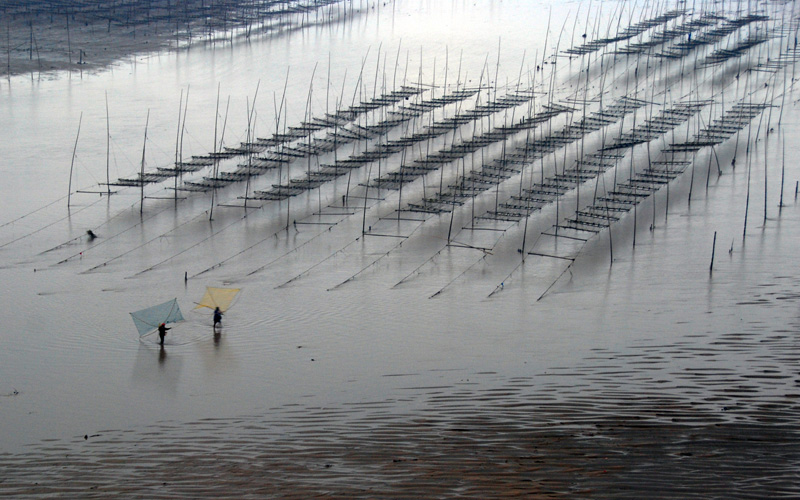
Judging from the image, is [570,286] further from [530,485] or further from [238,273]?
[530,485]

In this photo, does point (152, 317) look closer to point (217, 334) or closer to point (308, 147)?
point (217, 334)

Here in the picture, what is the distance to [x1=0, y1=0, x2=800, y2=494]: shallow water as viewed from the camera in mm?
12578

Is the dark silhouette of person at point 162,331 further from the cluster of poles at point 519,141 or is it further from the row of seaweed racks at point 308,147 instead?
the row of seaweed racks at point 308,147

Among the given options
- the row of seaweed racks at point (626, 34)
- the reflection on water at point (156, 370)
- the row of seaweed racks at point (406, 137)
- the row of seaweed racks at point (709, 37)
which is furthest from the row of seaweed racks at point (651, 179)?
the row of seaweed racks at point (626, 34)

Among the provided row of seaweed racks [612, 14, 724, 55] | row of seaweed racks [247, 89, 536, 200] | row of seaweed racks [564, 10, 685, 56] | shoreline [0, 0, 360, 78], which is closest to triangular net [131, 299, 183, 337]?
row of seaweed racks [247, 89, 536, 200]

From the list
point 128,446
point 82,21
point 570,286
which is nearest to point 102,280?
point 128,446

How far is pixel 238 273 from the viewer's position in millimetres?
18109

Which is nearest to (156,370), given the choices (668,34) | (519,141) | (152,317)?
(152,317)

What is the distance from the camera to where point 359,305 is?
16.5m

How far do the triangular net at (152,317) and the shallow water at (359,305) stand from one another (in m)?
0.24

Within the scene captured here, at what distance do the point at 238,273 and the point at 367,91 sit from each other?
57.5 ft

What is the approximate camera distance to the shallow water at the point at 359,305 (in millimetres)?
12578

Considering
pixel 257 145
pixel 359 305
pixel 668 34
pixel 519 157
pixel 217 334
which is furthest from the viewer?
pixel 668 34

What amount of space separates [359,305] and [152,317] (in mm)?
3561
